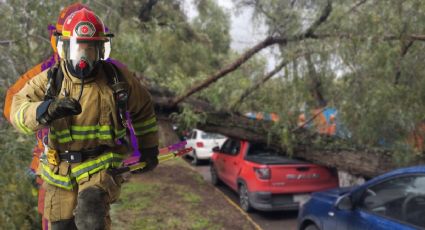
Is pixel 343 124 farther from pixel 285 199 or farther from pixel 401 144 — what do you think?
pixel 285 199

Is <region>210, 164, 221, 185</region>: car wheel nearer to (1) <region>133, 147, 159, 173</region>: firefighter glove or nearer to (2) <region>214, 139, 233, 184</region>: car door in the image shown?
(2) <region>214, 139, 233, 184</region>: car door

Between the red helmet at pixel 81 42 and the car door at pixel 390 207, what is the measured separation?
289cm

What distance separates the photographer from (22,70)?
4.97 metres

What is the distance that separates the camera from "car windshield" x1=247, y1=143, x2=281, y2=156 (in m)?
7.83

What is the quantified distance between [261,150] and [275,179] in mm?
1095

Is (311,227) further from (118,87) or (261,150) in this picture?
(118,87)

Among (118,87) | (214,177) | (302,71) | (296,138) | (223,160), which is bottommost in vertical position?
(214,177)

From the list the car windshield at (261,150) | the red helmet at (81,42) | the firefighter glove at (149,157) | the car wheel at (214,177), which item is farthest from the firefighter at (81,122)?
the car wheel at (214,177)

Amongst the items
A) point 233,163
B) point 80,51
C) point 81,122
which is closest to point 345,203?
point 81,122

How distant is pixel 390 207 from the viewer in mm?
3934

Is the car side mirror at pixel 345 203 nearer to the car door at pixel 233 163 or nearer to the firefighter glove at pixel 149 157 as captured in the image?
the firefighter glove at pixel 149 157

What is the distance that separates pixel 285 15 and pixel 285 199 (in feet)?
10.6

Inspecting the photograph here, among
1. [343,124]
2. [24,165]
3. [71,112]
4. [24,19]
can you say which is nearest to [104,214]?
[71,112]

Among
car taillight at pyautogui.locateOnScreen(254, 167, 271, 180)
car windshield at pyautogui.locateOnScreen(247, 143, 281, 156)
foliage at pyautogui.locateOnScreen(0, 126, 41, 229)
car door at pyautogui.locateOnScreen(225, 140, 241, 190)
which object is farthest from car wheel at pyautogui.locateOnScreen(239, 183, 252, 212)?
foliage at pyautogui.locateOnScreen(0, 126, 41, 229)
